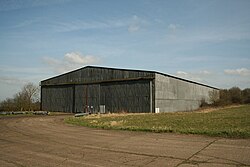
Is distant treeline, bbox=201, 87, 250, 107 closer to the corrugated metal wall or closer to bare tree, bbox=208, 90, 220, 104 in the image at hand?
bare tree, bbox=208, 90, 220, 104

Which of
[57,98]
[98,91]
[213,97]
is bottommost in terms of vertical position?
[57,98]

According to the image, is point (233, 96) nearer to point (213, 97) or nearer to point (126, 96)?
point (213, 97)

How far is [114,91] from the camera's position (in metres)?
45.2

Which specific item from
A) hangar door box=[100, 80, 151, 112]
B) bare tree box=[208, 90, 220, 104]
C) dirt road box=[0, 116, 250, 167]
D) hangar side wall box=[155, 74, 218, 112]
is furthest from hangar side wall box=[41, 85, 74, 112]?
bare tree box=[208, 90, 220, 104]

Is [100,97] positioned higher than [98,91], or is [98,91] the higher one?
[98,91]

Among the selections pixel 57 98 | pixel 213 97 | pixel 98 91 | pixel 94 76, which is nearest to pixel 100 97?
pixel 98 91

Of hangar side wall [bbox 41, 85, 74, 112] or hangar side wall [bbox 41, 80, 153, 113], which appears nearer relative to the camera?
hangar side wall [bbox 41, 80, 153, 113]

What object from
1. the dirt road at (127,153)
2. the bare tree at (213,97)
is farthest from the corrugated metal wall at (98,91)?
the bare tree at (213,97)

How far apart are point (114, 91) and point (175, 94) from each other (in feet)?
41.0

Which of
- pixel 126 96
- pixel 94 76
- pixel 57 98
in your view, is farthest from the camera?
pixel 57 98

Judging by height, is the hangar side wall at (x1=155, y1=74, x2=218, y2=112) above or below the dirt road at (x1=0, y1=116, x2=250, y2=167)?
above

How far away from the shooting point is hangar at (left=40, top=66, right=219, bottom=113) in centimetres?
4200

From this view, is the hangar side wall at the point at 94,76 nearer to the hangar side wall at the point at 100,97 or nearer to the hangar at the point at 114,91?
the hangar at the point at 114,91

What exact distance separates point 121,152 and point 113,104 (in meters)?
34.6
